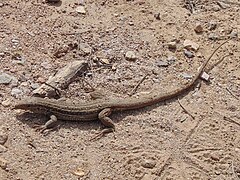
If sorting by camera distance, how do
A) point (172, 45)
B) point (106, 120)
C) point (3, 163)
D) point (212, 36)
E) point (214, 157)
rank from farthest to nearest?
point (212, 36) < point (172, 45) < point (106, 120) < point (214, 157) < point (3, 163)

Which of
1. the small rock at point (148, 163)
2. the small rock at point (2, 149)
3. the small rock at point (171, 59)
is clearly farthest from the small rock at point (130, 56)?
the small rock at point (2, 149)

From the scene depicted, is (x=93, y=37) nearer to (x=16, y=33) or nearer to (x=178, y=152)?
(x=16, y=33)

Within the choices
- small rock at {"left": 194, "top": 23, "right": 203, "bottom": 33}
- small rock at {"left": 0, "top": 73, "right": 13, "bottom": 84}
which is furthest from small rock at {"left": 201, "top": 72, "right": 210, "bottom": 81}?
small rock at {"left": 0, "top": 73, "right": 13, "bottom": 84}

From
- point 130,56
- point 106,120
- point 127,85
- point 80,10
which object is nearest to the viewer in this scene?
point 106,120

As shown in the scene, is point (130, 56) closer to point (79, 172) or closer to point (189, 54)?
point (189, 54)

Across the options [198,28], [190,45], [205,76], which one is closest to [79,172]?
[205,76]

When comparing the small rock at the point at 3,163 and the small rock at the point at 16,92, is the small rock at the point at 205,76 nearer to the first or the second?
the small rock at the point at 16,92

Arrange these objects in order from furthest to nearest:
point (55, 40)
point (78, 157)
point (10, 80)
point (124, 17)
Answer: point (124, 17), point (55, 40), point (10, 80), point (78, 157)

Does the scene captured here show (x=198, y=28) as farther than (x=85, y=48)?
Yes

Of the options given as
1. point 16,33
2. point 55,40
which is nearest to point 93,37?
point 55,40

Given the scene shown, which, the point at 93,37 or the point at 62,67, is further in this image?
the point at 93,37
